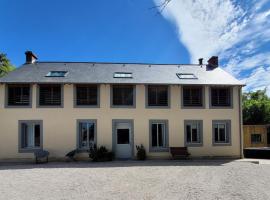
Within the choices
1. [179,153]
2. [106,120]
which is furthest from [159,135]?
[106,120]

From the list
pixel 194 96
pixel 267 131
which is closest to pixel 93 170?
pixel 194 96

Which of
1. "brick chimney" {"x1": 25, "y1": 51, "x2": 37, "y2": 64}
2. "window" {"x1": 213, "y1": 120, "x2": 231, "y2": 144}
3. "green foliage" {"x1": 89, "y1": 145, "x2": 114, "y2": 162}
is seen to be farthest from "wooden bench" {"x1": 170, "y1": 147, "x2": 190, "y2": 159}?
"brick chimney" {"x1": 25, "y1": 51, "x2": 37, "y2": 64}

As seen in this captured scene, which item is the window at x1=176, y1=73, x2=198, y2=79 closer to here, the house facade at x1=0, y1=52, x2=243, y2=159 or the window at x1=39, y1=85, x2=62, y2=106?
the house facade at x1=0, y1=52, x2=243, y2=159

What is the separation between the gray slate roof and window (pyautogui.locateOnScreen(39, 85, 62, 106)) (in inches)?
21.8

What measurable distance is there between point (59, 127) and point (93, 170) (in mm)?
4715

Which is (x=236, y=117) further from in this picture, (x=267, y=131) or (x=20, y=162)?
(x=20, y=162)

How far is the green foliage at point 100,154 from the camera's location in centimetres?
1476

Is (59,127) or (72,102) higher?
(72,102)

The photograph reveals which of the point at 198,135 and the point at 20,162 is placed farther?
the point at 198,135

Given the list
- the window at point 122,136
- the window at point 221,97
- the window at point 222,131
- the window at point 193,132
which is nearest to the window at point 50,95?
the window at point 122,136

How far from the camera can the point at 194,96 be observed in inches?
649

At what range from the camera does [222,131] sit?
1645 centimetres

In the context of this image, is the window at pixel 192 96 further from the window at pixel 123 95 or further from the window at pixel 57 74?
the window at pixel 57 74

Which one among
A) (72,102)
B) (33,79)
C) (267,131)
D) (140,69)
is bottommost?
(267,131)
